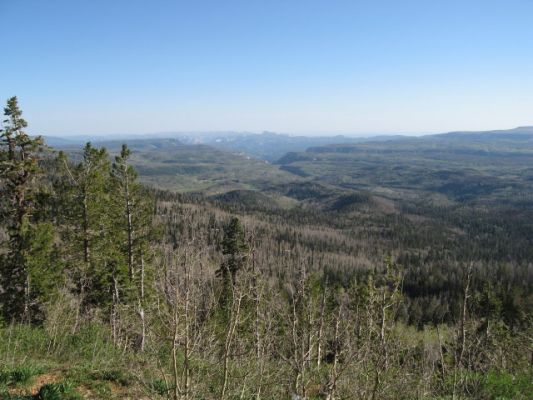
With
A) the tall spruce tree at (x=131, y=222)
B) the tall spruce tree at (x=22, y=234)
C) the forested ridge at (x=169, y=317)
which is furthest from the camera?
the tall spruce tree at (x=131, y=222)

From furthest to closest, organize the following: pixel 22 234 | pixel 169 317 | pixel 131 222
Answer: pixel 131 222 < pixel 22 234 < pixel 169 317

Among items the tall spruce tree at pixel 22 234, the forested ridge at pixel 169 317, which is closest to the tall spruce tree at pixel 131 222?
the forested ridge at pixel 169 317

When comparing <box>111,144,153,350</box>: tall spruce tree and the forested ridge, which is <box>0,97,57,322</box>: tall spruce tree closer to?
the forested ridge

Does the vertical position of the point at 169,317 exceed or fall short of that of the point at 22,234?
it exceeds it

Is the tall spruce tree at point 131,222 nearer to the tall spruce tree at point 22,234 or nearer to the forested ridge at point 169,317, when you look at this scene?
the forested ridge at point 169,317

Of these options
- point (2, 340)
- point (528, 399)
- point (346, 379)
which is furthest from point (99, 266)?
point (528, 399)

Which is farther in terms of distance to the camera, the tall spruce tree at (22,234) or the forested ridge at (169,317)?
the tall spruce tree at (22,234)

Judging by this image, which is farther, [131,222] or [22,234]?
[131,222]

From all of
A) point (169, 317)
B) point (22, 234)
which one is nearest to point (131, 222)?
point (22, 234)

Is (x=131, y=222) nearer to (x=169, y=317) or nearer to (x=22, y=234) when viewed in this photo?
(x=22, y=234)

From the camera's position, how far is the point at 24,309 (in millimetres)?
22062

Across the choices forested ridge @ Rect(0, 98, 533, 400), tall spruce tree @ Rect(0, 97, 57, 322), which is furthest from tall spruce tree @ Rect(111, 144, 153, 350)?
tall spruce tree @ Rect(0, 97, 57, 322)

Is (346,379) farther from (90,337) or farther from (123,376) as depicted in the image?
(90,337)

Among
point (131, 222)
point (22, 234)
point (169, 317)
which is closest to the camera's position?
point (169, 317)
